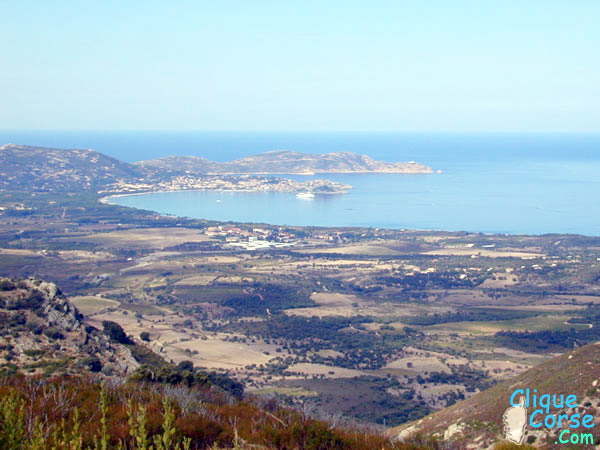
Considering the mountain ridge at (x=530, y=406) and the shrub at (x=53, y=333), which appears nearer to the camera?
the mountain ridge at (x=530, y=406)

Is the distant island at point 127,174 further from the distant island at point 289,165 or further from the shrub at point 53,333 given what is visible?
the shrub at point 53,333

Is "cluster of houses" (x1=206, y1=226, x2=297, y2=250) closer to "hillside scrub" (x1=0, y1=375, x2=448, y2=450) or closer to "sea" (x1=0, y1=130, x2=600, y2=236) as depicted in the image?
"sea" (x1=0, y1=130, x2=600, y2=236)

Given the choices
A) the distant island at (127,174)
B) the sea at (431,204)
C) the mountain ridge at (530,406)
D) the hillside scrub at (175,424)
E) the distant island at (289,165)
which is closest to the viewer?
the hillside scrub at (175,424)

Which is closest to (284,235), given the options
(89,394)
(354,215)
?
(354,215)

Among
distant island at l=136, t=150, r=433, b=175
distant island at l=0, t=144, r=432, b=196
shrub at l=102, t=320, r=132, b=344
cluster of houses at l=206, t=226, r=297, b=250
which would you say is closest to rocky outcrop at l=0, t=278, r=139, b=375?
shrub at l=102, t=320, r=132, b=344

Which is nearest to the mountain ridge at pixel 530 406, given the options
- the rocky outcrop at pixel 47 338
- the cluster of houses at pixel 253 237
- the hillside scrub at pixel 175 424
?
the hillside scrub at pixel 175 424

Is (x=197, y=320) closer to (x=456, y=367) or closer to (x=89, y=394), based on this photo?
(x=456, y=367)

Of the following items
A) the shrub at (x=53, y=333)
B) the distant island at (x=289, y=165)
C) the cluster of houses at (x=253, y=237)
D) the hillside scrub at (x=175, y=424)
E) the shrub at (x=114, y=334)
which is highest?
the distant island at (x=289, y=165)
